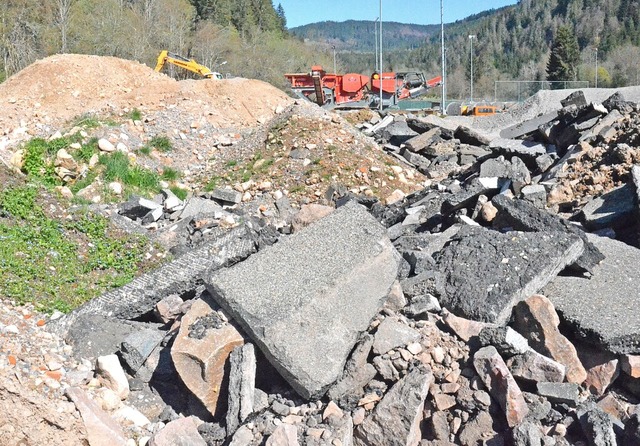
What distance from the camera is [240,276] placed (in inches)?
183

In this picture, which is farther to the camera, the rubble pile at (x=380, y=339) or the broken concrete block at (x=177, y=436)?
the broken concrete block at (x=177, y=436)

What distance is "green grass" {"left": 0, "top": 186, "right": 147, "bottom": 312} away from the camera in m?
5.85

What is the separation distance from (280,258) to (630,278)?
2838 millimetres

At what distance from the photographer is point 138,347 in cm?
494

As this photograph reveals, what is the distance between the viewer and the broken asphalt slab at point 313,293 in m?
4.11

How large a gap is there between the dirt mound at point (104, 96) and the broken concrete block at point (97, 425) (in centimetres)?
897

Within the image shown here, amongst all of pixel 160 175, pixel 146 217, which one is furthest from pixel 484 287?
pixel 160 175

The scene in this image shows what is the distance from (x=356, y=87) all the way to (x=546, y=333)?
18.1 metres

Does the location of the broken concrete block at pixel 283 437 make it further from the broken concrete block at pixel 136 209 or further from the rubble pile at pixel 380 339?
the broken concrete block at pixel 136 209

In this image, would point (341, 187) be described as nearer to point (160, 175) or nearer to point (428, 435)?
point (160, 175)

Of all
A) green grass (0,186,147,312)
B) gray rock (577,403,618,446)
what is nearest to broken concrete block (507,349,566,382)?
gray rock (577,403,618,446)

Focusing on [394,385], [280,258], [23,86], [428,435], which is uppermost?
[23,86]

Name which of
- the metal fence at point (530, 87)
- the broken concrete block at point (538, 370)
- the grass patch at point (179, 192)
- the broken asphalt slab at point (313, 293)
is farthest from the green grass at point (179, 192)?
the metal fence at point (530, 87)

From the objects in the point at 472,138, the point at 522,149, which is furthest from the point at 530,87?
the point at 522,149
